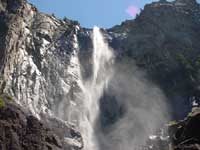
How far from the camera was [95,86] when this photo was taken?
261ft

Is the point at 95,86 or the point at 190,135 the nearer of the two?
the point at 190,135

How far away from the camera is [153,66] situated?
78625 millimetres

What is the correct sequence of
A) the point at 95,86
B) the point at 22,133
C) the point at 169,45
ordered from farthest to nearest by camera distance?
the point at 169,45 < the point at 95,86 < the point at 22,133

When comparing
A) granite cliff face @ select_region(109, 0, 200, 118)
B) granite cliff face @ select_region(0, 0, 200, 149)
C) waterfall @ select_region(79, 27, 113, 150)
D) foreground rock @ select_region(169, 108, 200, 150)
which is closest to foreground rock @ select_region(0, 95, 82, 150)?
foreground rock @ select_region(169, 108, 200, 150)

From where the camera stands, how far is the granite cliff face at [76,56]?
66000mm

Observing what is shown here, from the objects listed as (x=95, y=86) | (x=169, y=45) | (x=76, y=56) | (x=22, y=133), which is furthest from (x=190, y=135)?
(x=169, y=45)

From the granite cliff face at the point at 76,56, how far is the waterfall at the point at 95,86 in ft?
3.88

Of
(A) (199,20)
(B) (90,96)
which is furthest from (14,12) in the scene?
(A) (199,20)

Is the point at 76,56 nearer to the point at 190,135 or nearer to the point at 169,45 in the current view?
the point at 169,45

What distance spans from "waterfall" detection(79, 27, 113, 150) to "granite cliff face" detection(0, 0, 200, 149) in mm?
1182

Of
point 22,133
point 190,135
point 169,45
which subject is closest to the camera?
point 190,135

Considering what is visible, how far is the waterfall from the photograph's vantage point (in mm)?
68406

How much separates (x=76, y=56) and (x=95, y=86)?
6227mm

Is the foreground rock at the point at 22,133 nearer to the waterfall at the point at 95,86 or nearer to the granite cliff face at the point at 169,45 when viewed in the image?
the waterfall at the point at 95,86
